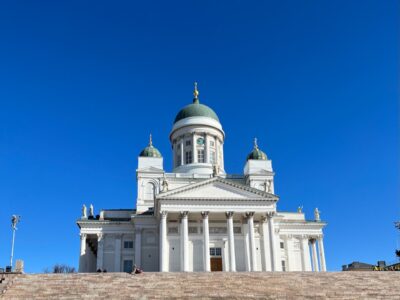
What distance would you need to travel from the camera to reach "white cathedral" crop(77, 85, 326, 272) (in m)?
42.6

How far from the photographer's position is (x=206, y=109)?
5816 cm

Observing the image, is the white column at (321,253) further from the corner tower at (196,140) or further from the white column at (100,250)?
the white column at (100,250)

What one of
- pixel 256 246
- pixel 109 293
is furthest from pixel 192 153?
pixel 109 293

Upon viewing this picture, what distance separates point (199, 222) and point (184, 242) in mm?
4183

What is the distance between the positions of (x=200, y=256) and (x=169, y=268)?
320 cm

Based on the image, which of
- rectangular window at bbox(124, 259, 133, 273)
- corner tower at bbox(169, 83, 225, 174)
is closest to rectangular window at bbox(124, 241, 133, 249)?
rectangular window at bbox(124, 259, 133, 273)

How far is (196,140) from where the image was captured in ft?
182

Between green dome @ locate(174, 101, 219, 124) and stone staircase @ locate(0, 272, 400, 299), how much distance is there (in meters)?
28.4

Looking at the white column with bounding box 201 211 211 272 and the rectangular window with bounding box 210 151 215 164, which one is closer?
the white column with bounding box 201 211 211 272

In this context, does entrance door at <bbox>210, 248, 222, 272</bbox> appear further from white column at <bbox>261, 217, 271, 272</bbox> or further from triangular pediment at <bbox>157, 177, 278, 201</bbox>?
triangular pediment at <bbox>157, 177, 278, 201</bbox>

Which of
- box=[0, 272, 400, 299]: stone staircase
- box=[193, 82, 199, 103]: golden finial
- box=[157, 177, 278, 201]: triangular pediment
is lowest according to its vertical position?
box=[0, 272, 400, 299]: stone staircase

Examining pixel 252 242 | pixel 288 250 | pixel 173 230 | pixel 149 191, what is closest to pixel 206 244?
pixel 252 242

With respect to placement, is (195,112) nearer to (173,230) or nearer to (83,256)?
(173,230)

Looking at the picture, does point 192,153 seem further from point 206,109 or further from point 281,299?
point 281,299
